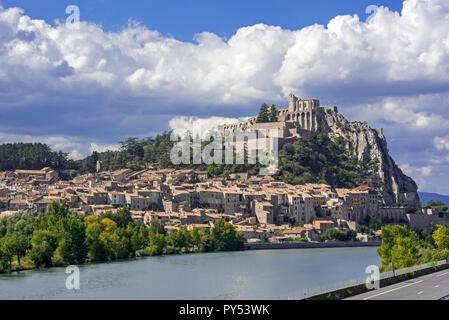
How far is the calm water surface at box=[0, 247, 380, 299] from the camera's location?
23.2 m

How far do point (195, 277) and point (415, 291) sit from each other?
1280 cm

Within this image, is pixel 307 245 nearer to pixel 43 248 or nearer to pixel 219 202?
pixel 219 202

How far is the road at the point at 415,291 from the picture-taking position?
15.8 meters

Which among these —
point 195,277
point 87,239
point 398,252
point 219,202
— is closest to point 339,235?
point 219,202

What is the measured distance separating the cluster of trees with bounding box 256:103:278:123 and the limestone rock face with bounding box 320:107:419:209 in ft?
19.3

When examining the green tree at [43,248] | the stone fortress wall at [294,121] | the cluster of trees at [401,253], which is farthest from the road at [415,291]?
the stone fortress wall at [294,121]

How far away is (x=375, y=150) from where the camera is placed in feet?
226

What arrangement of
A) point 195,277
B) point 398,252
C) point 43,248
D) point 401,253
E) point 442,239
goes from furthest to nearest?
point 442,239 → point 43,248 → point 195,277 → point 398,252 → point 401,253

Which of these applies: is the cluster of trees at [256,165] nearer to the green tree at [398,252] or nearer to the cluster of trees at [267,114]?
the cluster of trees at [267,114]

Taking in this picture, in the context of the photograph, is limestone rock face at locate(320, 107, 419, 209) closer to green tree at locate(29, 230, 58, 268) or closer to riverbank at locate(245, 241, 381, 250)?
riverbank at locate(245, 241, 381, 250)

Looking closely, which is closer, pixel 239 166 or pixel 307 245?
pixel 307 245
